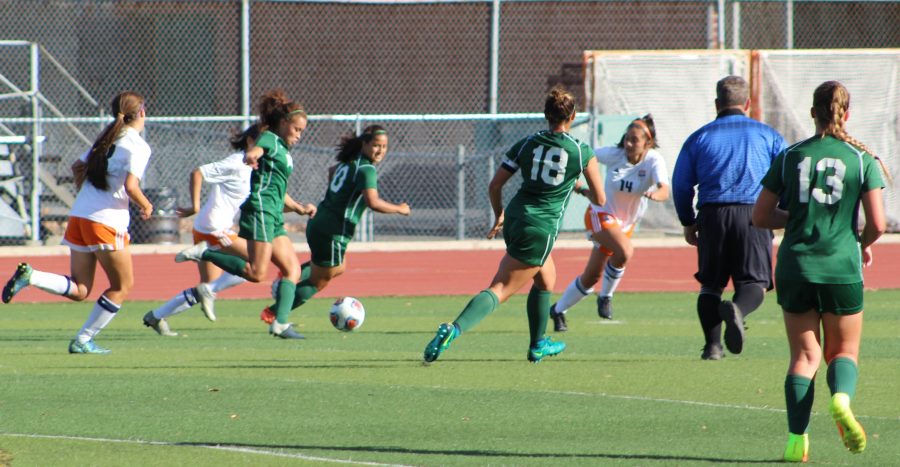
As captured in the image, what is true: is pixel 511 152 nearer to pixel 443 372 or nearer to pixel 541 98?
pixel 443 372

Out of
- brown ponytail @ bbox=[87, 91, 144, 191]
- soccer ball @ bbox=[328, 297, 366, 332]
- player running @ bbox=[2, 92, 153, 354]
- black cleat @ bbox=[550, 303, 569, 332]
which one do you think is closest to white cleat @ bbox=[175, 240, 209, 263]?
soccer ball @ bbox=[328, 297, 366, 332]

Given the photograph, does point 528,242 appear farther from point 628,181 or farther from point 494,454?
point 628,181

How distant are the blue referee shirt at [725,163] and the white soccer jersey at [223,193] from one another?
4.05 m

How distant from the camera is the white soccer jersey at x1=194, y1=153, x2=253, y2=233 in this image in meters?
12.0

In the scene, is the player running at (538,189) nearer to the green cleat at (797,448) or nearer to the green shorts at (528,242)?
the green shorts at (528,242)

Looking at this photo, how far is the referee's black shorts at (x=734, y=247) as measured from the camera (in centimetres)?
934

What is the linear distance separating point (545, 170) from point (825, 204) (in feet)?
10.3

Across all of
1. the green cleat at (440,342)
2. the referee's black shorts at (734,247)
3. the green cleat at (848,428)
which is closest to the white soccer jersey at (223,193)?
the green cleat at (440,342)

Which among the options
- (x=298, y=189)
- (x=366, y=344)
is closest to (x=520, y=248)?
(x=366, y=344)

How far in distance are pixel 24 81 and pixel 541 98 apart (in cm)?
1003

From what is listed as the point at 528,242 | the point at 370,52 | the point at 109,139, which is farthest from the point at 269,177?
the point at 370,52

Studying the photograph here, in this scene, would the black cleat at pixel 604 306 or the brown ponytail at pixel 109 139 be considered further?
the black cleat at pixel 604 306

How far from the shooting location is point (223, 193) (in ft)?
40.1

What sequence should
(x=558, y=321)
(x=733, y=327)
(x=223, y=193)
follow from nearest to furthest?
(x=733, y=327), (x=558, y=321), (x=223, y=193)
